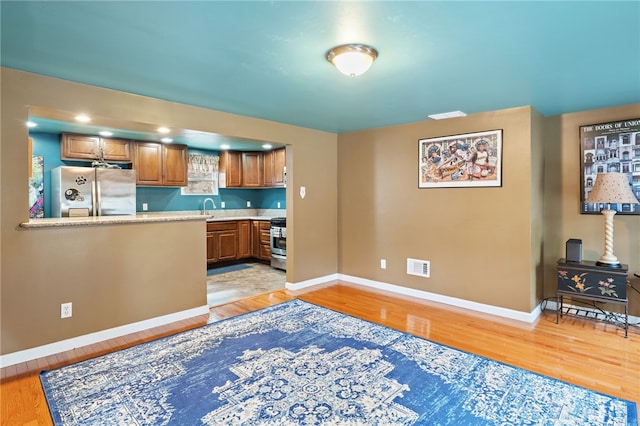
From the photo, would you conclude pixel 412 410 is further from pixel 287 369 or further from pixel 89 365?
pixel 89 365

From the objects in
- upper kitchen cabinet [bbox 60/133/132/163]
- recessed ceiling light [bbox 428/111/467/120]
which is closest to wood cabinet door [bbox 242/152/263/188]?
upper kitchen cabinet [bbox 60/133/132/163]

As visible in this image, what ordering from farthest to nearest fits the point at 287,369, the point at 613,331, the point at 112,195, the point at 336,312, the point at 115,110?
the point at 112,195 < the point at 336,312 < the point at 613,331 < the point at 115,110 < the point at 287,369

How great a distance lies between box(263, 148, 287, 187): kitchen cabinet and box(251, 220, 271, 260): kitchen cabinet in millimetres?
781

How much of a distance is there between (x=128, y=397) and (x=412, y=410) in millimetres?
1823

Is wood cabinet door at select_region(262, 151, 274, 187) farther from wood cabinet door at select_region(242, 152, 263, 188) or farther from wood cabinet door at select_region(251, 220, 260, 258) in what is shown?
wood cabinet door at select_region(251, 220, 260, 258)

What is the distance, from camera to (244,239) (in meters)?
6.72

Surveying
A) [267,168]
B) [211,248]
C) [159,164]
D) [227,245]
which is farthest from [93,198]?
[267,168]

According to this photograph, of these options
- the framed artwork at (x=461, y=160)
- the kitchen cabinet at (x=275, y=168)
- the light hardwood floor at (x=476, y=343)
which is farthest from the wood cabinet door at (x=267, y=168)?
the framed artwork at (x=461, y=160)

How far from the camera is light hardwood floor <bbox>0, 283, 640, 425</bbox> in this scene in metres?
2.32

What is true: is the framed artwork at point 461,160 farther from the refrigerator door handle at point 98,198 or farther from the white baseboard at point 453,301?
the refrigerator door handle at point 98,198

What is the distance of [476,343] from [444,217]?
165 cm

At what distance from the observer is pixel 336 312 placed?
3.86m

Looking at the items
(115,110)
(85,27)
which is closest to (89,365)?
(115,110)

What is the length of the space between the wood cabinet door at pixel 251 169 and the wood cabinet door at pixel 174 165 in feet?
3.76
